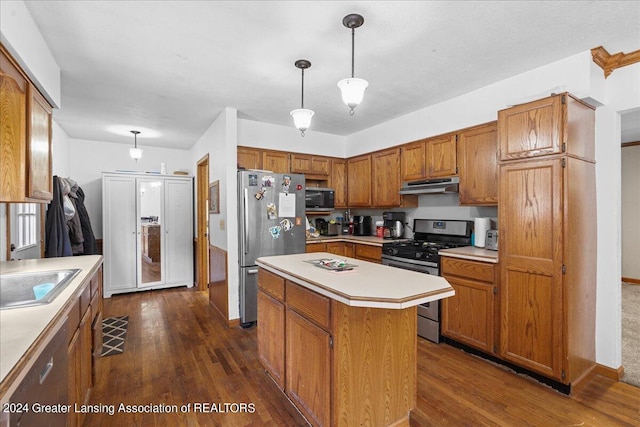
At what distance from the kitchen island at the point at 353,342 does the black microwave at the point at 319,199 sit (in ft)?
7.55

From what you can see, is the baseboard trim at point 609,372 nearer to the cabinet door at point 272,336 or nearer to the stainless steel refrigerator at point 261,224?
the cabinet door at point 272,336

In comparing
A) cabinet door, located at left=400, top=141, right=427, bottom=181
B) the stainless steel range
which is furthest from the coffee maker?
cabinet door, located at left=400, top=141, right=427, bottom=181

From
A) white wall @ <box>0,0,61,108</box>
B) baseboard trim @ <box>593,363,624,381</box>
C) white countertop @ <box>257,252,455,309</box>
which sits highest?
white wall @ <box>0,0,61,108</box>

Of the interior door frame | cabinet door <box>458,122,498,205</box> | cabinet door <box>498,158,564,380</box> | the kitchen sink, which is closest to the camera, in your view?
the kitchen sink

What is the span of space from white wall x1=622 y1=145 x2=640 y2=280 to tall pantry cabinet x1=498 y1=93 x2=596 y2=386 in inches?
159

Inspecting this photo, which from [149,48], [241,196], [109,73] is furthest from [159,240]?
[149,48]

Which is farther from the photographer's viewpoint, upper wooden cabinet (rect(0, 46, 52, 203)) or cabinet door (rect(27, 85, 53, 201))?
cabinet door (rect(27, 85, 53, 201))

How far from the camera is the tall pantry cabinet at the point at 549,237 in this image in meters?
2.18

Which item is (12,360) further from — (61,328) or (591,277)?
(591,277)

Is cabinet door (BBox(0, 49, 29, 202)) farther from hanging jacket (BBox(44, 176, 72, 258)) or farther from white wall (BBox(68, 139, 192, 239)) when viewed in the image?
white wall (BBox(68, 139, 192, 239))

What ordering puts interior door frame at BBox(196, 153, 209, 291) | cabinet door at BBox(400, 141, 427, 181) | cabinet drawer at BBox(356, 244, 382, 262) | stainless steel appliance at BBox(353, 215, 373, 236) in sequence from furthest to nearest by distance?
interior door frame at BBox(196, 153, 209, 291) < stainless steel appliance at BBox(353, 215, 373, 236) < cabinet drawer at BBox(356, 244, 382, 262) < cabinet door at BBox(400, 141, 427, 181)

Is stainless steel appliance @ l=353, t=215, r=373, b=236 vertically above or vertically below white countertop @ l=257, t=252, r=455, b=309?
above

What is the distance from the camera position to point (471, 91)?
10.2 feet

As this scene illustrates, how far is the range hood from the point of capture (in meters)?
3.22
